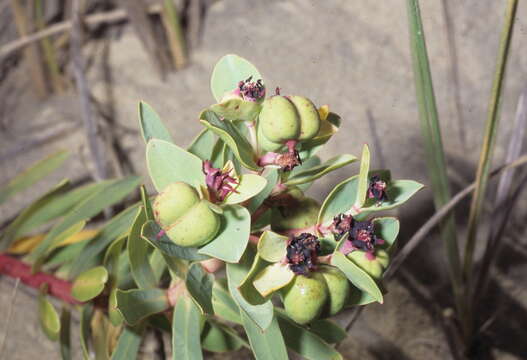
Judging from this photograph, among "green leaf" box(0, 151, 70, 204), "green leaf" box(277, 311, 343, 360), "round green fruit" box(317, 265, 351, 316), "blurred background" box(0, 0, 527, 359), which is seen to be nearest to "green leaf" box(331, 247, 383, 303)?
"round green fruit" box(317, 265, 351, 316)

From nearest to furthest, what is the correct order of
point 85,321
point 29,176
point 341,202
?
point 341,202, point 85,321, point 29,176

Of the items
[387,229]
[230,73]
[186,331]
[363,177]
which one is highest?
[230,73]

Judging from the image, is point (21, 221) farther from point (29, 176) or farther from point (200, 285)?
point (200, 285)

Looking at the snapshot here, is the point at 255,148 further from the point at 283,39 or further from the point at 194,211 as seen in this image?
the point at 283,39

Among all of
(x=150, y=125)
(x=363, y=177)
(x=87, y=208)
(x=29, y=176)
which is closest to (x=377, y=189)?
(x=363, y=177)

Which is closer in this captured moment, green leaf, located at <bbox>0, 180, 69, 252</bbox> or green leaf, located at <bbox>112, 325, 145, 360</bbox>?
green leaf, located at <bbox>112, 325, 145, 360</bbox>

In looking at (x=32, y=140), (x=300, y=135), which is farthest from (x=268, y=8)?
(x=300, y=135)

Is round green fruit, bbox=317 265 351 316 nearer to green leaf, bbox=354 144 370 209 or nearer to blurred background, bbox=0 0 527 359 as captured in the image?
green leaf, bbox=354 144 370 209
